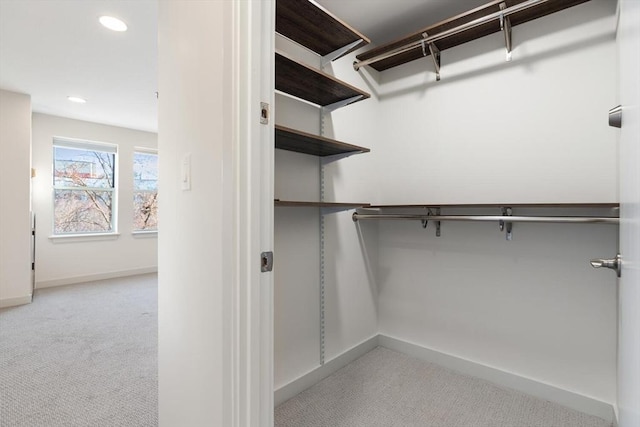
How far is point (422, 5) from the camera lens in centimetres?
191

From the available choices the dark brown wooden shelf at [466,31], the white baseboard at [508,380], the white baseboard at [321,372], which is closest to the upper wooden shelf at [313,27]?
the dark brown wooden shelf at [466,31]

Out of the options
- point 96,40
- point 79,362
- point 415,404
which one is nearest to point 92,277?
point 79,362

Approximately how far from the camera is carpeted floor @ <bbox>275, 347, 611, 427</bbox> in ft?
5.23

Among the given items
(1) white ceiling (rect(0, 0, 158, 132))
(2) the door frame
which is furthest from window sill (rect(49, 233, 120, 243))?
(2) the door frame

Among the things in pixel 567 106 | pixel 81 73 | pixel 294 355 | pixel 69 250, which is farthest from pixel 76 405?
pixel 69 250

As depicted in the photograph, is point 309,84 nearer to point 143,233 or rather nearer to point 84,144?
point 84,144

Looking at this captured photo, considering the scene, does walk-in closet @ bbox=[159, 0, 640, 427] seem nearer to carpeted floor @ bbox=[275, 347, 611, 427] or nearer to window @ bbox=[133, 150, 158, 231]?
carpeted floor @ bbox=[275, 347, 611, 427]

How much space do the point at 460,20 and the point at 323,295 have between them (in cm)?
179

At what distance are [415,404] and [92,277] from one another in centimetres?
496

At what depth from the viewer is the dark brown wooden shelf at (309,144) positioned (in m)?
1.49

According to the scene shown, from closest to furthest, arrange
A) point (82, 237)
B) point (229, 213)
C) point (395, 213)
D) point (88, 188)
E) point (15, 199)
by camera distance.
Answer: point (229, 213) < point (395, 213) < point (15, 199) < point (82, 237) < point (88, 188)

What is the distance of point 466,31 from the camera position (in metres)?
1.86

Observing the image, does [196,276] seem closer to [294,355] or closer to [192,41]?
[192,41]

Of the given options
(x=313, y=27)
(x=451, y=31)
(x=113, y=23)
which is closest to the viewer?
(x=313, y=27)
